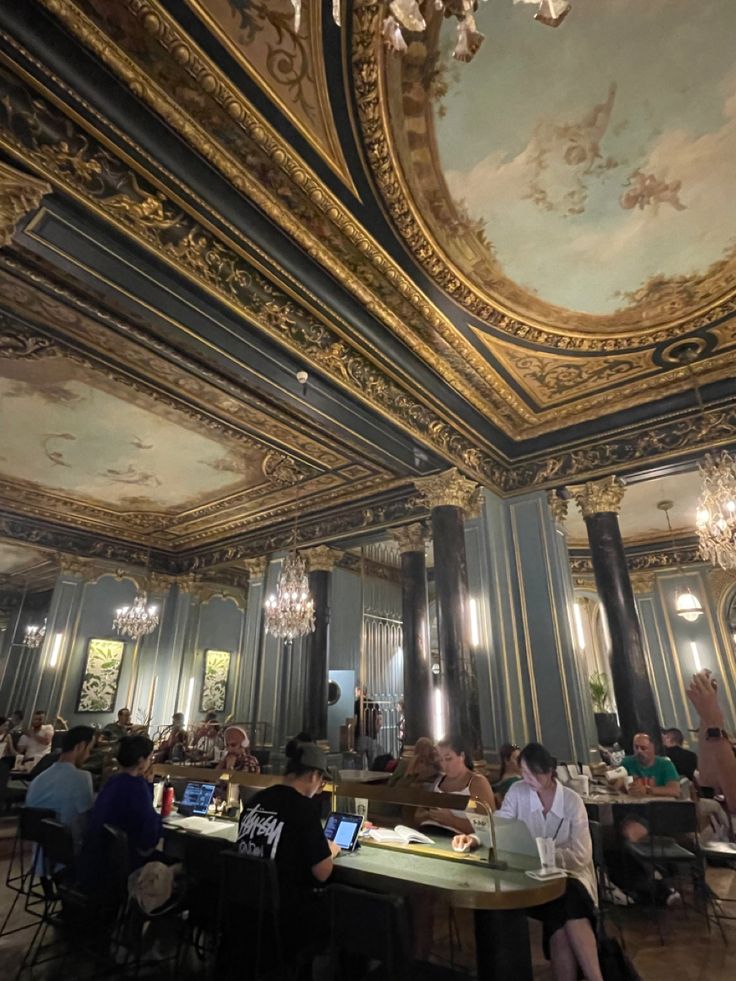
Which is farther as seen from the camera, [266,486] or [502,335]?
[266,486]

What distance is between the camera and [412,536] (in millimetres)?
7965

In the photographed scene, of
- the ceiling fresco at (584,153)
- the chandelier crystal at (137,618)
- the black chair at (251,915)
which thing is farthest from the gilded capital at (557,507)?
the chandelier crystal at (137,618)

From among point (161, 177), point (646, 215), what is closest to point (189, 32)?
point (161, 177)

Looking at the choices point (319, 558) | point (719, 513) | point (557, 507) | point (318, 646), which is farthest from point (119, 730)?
point (719, 513)

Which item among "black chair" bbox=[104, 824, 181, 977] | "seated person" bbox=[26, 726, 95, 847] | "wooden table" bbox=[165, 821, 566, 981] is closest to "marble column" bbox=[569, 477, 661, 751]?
"wooden table" bbox=[165, 821, 566, 981]

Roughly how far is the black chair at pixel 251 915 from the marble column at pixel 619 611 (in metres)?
4.53

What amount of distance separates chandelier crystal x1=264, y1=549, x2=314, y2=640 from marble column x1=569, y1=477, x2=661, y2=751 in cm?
366

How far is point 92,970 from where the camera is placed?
9.13 feet

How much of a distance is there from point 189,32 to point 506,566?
574 cm

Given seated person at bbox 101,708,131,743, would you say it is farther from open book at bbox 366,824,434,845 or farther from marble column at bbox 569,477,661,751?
marble column at bbox 569,477,661,751

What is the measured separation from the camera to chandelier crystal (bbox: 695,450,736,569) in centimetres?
437

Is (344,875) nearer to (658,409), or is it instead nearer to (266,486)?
(658,409)

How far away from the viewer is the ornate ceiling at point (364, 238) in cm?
269

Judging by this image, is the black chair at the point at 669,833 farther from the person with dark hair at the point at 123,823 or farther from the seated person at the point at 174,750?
the seated person at the point at 174,750
